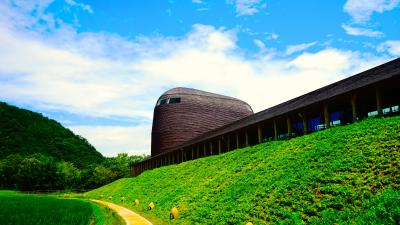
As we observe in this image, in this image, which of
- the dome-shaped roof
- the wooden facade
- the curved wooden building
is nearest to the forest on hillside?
the curved wooden building

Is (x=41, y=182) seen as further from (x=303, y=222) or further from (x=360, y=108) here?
(x=303, y=222)

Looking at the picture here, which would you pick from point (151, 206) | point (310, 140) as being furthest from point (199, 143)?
point (310, 140)

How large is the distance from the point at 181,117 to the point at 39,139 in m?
62.7

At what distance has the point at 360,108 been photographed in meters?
24.2

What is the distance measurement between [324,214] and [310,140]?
26.9ft

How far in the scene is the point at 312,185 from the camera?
1132 cm

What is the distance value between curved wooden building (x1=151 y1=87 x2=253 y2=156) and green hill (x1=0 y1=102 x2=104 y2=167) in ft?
153

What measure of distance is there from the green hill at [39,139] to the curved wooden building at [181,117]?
153ft

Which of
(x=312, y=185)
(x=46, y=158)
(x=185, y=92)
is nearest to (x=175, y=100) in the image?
(x=185, y=92)

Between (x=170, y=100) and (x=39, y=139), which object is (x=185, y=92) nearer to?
(x=170, y=100)

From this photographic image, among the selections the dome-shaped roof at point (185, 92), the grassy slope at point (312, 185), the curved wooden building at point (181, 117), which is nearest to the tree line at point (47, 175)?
the curved wooden building at point (181, 117)

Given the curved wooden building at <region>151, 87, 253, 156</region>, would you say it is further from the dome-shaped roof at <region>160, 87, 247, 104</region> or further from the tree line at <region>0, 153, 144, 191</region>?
the tree line at <region>0, 153, 144, 191</region>

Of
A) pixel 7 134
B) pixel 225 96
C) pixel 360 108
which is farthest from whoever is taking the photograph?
pixel 7 134

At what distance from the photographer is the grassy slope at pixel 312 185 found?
30.3 feet
